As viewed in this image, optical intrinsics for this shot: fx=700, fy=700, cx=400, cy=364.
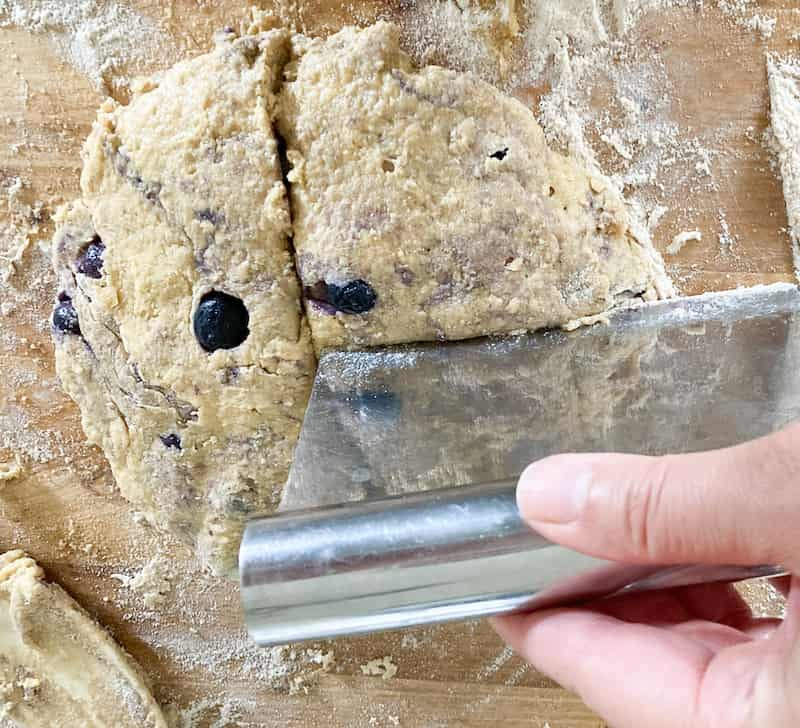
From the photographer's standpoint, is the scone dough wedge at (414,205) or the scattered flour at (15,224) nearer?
the scone dough wedge at (414,205)

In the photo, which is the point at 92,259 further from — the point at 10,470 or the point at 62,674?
the point at 62,674

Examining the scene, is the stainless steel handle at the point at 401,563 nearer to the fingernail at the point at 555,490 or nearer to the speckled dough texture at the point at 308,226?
the fingernail at the point at 555,490

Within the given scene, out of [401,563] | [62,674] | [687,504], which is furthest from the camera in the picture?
[62,674]

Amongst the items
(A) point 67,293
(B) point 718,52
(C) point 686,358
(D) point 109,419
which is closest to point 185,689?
(D) point 109,419

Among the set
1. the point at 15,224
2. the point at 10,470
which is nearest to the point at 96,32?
the point at 15,224

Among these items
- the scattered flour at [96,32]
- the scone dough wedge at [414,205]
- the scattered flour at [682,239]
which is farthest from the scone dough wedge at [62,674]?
the scattered flour at [682,239]

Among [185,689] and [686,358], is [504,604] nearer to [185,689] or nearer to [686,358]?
[686,358]
